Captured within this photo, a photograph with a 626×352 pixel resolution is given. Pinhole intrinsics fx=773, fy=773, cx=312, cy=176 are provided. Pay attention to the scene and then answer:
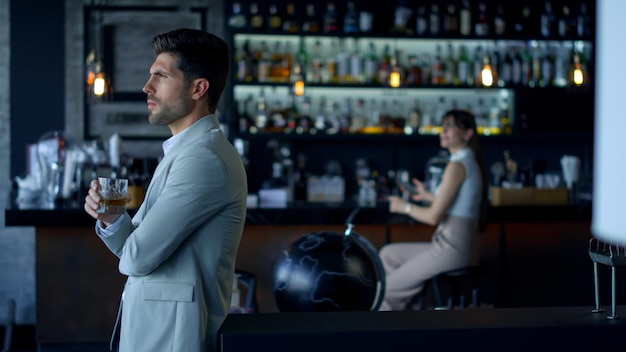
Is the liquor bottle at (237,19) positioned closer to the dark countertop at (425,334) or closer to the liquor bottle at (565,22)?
the liquor bottle at (565,22)

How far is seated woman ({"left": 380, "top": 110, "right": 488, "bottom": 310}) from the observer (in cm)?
420

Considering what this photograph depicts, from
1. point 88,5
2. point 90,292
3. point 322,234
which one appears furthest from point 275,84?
point 322,234

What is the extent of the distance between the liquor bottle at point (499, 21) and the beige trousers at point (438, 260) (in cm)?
316

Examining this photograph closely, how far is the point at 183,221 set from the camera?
1770mm

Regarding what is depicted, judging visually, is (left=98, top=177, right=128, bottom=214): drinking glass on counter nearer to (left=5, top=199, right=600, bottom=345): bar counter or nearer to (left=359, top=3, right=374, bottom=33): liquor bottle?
(left=5, top=199, right=600, bottom=345): bar counter

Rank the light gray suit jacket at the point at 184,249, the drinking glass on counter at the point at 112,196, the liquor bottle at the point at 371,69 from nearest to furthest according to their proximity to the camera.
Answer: the light gray suit jacket at the point at 184,249 → the drinking glass on counter at the point at 112,196 → the liquor bottle at the point at 371,69

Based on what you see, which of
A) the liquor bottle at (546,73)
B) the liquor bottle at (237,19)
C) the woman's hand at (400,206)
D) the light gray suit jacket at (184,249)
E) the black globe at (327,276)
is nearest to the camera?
the light gray suit jacket at (184,249)

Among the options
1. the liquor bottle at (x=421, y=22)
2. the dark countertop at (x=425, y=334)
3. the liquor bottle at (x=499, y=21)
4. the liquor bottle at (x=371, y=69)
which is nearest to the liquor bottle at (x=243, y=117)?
the liquor bottle at (x=371, y=69)

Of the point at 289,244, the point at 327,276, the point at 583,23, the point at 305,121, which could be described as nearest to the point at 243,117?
the point at 305,121

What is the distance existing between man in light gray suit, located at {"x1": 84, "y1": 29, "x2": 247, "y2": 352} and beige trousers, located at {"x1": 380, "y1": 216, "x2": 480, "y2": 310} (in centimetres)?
244

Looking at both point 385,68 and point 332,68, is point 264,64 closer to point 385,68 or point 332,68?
point 332,68

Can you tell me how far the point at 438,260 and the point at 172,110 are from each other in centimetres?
255

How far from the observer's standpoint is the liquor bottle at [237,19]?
21.4ft

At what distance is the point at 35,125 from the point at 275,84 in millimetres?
2103
